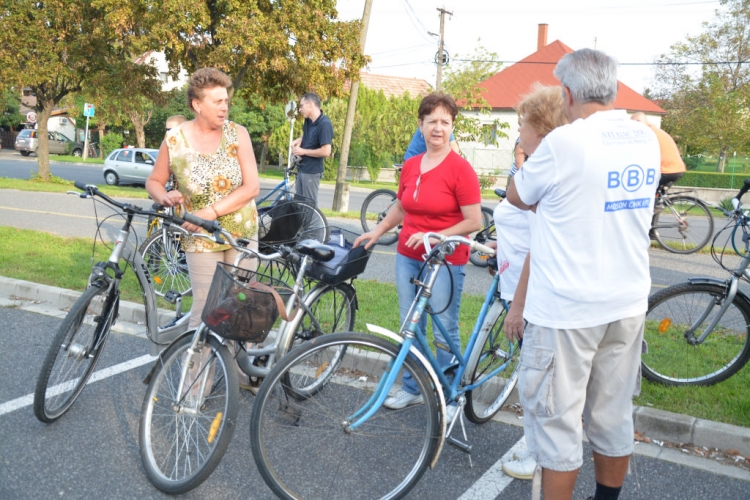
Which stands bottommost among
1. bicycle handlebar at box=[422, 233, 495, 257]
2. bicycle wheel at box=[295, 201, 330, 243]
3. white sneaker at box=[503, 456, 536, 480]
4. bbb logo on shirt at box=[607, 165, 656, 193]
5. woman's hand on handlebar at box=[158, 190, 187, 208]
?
white sneaker at box=[503, 456, 536, 480]

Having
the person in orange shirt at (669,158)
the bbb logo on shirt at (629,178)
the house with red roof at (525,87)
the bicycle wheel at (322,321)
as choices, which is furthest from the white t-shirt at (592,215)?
the house with red roof at (525,87)

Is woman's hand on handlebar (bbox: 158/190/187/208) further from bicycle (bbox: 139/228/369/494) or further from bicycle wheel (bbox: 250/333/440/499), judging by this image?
bicycle wheel (bbox: 250/333/440/499)

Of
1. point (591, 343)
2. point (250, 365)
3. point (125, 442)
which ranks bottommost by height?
point (125, 442)

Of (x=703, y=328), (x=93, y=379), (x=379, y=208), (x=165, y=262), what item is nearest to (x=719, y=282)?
(x=703, y=328)

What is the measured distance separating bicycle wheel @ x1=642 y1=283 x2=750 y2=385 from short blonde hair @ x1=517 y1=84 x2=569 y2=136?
205 centimetres

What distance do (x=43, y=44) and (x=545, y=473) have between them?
21470 millimetres

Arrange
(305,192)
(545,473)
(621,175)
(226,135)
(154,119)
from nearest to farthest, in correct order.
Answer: (621,175), (545,473), (226,135), (305,192), (154,119)

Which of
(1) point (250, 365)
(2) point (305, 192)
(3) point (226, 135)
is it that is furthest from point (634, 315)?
(2) point (305, 192)

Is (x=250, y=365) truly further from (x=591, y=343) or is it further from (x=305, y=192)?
(x=305, y=192)

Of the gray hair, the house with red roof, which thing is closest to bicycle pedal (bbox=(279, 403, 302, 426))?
the gray hair

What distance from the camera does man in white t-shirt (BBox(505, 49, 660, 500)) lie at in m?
2.42

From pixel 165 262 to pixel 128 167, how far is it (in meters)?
23.3

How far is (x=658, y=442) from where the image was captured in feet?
13.5

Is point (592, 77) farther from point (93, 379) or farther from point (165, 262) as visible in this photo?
point (165, 262)
